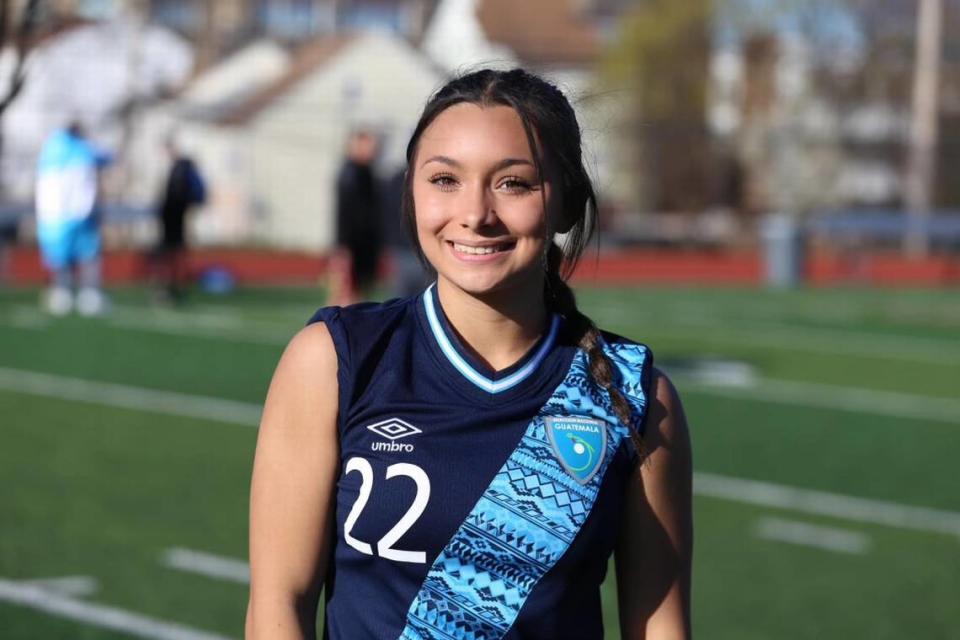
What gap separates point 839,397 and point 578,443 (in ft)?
43.7

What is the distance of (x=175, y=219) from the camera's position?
80.1 feet

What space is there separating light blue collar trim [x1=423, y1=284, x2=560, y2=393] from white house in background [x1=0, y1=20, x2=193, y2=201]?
25.8 meters

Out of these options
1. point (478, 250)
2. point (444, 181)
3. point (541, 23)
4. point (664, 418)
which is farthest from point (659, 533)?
point (541, 23)

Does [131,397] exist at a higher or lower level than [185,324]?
higher

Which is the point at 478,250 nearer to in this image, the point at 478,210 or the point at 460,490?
the point at 478,210

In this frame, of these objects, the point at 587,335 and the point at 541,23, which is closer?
the point at 587,335

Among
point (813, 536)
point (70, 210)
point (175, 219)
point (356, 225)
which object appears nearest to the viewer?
point (813, 536)

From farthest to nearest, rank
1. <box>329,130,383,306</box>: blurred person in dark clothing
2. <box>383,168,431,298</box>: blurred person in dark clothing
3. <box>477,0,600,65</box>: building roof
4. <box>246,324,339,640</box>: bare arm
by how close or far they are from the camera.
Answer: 1. <box>477,0,600,65</box>: building roof
2. <box>329,130,383,306</box>: blurred person in dark clothing
3. <box>383,168,431,298</box>: blurred person in dark clothing
4. <box>246,324,339,640</box>: bare arm

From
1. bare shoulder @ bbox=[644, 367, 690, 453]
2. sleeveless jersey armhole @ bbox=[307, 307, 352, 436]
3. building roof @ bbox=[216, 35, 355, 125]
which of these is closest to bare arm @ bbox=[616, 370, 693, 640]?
bare shoulder @ bbox=[644, 367, 690, 453]

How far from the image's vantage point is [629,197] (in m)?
47.0

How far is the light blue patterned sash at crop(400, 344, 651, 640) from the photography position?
288 centimetres

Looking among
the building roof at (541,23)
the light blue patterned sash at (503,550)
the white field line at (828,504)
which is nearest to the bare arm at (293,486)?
the light blue patterned sash at (503,550)

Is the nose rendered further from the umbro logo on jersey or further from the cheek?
the umbro logo on jersey

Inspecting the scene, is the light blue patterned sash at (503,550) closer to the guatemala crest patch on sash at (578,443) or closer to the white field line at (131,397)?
the guatemala crest patch on sash at (578,443)
